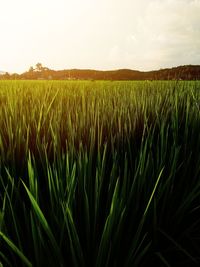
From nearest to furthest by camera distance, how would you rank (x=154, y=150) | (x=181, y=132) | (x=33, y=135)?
(x=154, y=150), (x=33, y=135), (x=181, y=132)

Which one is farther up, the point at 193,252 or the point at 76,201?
the point at 76,201

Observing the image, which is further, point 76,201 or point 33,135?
point 33,135

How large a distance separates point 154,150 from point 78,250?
514 mm

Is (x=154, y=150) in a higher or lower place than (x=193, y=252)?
higher

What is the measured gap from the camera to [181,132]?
114 cm

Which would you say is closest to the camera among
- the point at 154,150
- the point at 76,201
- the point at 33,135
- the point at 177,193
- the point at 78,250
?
the point at 78,250

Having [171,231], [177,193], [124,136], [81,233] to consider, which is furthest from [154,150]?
[81,233]

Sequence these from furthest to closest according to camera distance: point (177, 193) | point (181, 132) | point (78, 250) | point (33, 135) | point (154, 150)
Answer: point (181, 132) → point (33, 135) → point (154, 150) → point (177, 193) → point (78, 250)

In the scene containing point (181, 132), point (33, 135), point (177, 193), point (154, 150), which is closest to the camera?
point (177, 193)

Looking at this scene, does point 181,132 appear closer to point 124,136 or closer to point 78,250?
point 124,136

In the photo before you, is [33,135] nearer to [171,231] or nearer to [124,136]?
[124,136]

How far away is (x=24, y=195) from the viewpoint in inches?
26.4

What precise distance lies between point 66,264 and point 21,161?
0.38m

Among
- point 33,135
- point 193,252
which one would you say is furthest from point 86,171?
point 33,135
